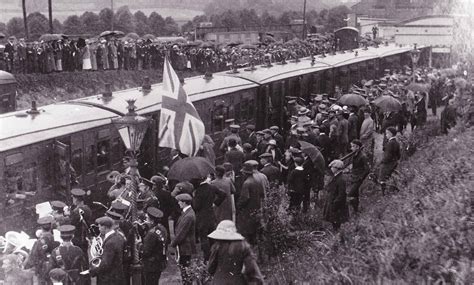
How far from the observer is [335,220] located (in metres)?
10.6

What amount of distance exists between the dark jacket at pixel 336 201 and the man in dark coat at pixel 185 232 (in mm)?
2987

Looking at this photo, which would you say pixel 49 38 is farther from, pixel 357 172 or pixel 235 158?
pixel 357 172

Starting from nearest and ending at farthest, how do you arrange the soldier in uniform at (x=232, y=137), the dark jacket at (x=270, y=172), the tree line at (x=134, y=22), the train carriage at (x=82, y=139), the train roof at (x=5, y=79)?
the train carriage at (x=82, y=139) < the dark jacket at (x=270, y=172) < the soldier in uniform at (x=232, y=137) < the train roof at (x=5, y=79) < the tree line at (x=134, y=22)

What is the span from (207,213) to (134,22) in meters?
54.5

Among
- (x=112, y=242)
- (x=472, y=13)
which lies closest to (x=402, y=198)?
(x=112, y=242)

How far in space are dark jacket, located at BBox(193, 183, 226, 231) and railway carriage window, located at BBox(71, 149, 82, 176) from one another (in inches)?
116

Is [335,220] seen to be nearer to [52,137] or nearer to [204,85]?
[52,137]

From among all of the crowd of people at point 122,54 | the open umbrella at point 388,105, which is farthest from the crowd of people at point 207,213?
the crowd of people at point 122,54

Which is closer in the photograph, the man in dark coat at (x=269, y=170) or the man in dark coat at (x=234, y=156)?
the man in dark coat at (x=269, y=170)

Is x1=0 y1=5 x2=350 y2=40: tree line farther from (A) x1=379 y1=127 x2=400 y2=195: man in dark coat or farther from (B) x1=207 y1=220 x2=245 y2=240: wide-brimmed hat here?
(B) x1=207 y1=220 x2=245 y2=240: wide-brimmed hat

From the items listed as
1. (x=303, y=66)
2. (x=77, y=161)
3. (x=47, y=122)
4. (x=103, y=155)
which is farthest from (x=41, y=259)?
(x=303, y=66)

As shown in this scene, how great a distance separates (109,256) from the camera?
7480mm

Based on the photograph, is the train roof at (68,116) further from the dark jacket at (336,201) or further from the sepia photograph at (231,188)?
the dark jacket at (336,201)

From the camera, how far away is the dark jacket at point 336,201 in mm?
10414
